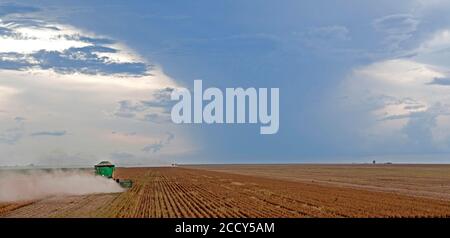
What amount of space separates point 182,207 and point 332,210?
333 inches

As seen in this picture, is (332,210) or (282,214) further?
(332,210)

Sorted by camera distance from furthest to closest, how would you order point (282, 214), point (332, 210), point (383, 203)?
point (383, 203)
point (332, 210)
point (282, 214)

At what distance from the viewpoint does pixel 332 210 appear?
93.5 ft

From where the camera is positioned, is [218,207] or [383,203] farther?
[383,203]

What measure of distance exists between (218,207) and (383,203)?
1105cm
